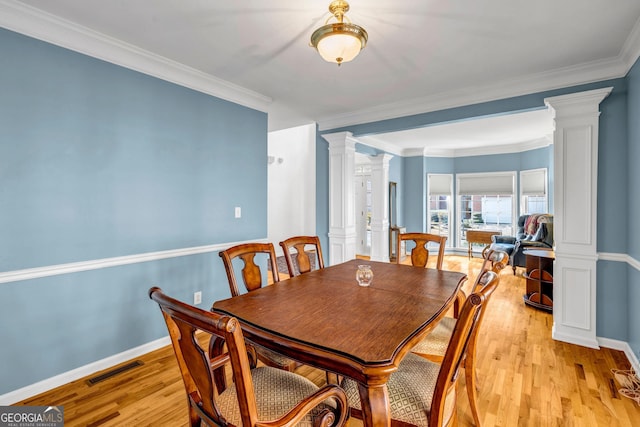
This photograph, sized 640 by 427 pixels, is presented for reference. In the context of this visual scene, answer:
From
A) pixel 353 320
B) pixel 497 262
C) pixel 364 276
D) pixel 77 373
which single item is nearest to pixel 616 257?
pixel 497 262

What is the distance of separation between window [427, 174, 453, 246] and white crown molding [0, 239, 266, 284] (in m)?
5.84

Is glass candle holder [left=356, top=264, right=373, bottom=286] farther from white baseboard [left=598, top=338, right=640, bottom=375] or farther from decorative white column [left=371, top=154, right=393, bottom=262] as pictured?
decorative white column [left=371, top=154, right=393, bottom=262]

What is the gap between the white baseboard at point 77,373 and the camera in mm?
1946

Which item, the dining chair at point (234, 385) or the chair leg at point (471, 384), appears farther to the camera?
the chair leg at point (471, 384)

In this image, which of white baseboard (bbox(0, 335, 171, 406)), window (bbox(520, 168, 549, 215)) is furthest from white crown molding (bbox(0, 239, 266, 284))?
window (bbox(520, 168, 549, 215))

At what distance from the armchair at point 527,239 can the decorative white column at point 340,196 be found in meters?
2.98

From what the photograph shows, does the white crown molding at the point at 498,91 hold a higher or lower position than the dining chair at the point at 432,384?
higher

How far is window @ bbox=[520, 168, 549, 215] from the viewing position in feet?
20.1

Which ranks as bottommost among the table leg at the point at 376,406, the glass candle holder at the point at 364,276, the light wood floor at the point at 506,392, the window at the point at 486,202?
the light wood floor at the point at 506,392

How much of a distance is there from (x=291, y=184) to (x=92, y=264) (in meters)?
5.80

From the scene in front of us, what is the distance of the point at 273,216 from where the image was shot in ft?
24.3

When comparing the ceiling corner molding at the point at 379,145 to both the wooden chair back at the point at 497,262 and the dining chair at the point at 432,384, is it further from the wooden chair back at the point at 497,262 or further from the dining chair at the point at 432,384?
the dining chair at the point at 432,384

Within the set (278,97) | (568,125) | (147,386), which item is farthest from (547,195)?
(147,386)

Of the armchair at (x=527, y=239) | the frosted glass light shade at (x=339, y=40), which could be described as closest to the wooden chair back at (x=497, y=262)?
the frosted glass light shade at (x=339, y=40)
